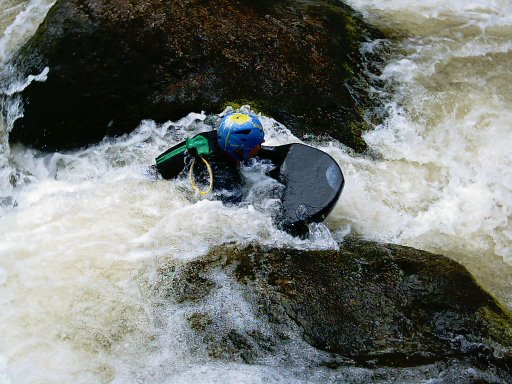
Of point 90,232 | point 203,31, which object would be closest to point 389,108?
point 203,31

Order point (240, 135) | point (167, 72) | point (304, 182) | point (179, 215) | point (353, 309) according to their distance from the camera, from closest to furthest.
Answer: point (353, 309), point (240, 135), point (179, 215), point (304, 182), point (167, 72)

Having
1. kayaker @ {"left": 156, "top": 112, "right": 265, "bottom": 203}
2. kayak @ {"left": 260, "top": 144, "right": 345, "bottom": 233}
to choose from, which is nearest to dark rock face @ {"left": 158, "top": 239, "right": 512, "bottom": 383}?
kayak @ {"left": 260, "top": 144, "right": 345, "bottom": 233}

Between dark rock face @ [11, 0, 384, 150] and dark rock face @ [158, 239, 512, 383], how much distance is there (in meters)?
1.96

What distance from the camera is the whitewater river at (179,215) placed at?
3.45m

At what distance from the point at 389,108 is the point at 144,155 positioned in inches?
104

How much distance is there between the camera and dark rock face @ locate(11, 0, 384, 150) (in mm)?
5418

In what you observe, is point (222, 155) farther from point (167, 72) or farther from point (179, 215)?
point (167, 72)

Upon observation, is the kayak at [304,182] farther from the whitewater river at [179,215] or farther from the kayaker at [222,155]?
the kayaker at [222,155]

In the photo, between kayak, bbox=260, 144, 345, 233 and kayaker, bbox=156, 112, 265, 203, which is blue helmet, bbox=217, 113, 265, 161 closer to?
kayaker, bbox=156, 112, 265, 203

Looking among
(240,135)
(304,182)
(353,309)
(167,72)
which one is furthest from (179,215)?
(167,72)

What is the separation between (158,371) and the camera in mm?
3318

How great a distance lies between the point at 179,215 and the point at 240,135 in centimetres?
80

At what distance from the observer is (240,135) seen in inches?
167

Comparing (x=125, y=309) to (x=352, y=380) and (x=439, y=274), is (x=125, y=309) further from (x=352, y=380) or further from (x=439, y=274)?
(x=439, y=274)
